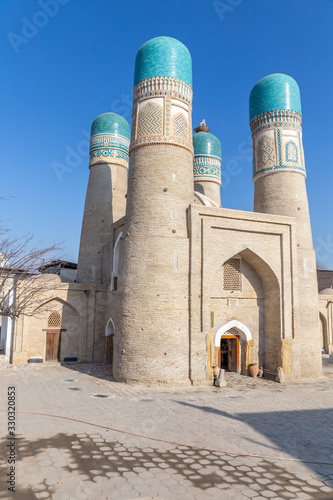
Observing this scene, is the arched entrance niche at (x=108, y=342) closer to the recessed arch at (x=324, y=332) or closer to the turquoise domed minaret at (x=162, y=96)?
the turquoise domed minaret at (x=162, y=96)

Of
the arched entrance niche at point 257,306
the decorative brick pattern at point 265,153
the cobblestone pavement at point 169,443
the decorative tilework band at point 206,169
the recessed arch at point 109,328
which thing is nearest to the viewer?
the cobblestone pavement at point 169,443

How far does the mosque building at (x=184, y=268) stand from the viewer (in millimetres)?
13391

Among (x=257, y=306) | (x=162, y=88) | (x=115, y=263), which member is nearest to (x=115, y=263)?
(x=115, y=263)

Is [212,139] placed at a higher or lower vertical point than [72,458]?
higher

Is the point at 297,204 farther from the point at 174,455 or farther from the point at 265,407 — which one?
the point at 174,455

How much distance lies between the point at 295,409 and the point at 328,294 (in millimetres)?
16929

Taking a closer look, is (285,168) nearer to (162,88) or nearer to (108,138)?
(162,88)

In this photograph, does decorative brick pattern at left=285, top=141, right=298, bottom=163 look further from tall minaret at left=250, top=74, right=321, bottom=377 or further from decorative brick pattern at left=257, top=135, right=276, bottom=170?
decorative brick pattern at left=257, top=135, right=276, bottom=170

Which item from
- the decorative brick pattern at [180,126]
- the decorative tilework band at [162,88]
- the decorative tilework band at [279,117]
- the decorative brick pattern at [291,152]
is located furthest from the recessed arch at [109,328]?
the decorative tilework band at [279,117]

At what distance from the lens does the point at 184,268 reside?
13.9 m

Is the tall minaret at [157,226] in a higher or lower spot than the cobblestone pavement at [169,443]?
higher

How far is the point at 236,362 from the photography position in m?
16.0

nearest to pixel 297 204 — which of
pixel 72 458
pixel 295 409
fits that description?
pixel 295 409

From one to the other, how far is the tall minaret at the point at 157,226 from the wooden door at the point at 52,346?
5.14 meters
